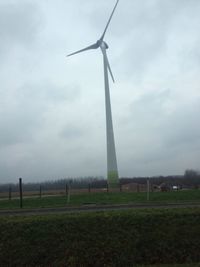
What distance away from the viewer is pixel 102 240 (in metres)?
13.3

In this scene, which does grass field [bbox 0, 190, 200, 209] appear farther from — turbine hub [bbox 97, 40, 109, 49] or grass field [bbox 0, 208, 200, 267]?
turbine hub [bbox 97, 40, 109, 49]

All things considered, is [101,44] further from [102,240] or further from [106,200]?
[102,240]

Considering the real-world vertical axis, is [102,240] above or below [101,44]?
below

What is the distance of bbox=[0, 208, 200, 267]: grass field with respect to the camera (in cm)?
1282

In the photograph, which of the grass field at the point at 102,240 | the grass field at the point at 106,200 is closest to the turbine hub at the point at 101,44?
the grass field at the point at 106,200

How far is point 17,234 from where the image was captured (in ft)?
44.5

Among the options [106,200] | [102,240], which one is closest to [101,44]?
[106,200]

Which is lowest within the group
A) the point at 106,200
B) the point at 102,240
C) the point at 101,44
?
the point at 102,240

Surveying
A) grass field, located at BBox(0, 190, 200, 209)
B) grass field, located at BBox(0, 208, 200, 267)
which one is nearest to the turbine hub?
grass field, located at BBox(0, 190, 200, 209)

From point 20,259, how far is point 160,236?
4.22m

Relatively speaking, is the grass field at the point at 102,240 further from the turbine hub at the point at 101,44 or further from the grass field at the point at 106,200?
the turbine hub at the point at 101,44

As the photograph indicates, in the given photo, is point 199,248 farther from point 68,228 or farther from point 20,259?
point 20,259

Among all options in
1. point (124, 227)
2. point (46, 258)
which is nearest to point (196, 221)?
point (124, 227)

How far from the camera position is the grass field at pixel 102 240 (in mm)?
12820
